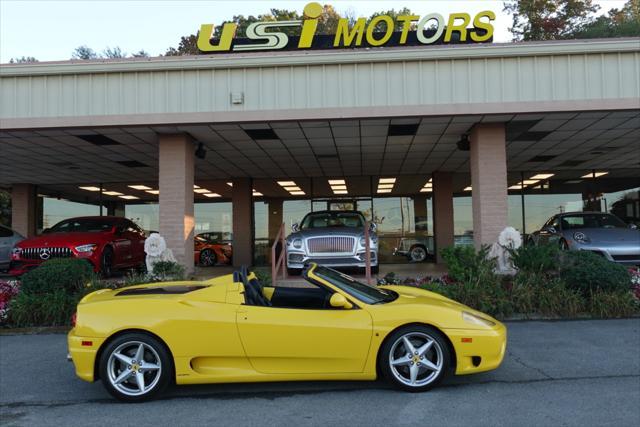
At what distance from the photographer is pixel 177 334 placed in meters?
4.30

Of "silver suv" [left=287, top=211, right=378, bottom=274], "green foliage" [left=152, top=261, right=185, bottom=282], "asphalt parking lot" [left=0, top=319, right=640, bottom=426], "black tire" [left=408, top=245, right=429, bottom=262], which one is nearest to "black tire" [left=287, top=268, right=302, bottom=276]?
"silver suv" [left=287, top=211, right=378, bottom=274]

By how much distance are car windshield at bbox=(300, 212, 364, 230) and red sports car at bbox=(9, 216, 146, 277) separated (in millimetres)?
4453

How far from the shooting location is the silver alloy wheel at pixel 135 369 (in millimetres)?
4297

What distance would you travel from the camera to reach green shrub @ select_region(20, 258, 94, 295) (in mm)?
8039

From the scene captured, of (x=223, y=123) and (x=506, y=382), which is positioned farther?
(x=223, y=123)

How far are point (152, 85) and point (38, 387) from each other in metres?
6.52

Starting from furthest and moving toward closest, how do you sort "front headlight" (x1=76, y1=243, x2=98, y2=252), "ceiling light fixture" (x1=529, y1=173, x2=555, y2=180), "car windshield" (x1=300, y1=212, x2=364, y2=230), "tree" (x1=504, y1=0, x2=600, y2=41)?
1. "tree" (x1=504, y1=0, x2=600, y2=41)
2. "ceiling light fixture" (x1=529, y1=173, x2=555, y2=180)
3. "car windshield" (x1=300, y1=212, x2=364, y2=230)
4. "front headlight" (x1=76, y1=243, x2=98, y2=252)

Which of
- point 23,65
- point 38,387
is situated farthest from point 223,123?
point 38,387

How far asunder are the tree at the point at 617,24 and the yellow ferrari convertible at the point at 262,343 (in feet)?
106

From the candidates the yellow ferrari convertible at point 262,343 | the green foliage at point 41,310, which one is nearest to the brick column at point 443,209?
the green foliage at point 41,310

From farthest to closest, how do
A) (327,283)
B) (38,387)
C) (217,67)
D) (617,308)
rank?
(217,67) < (617,308) < (38,387) < (327,283)

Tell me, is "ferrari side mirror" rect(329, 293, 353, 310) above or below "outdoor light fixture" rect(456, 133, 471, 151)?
below

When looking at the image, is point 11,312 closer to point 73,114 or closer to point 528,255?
point 73,114

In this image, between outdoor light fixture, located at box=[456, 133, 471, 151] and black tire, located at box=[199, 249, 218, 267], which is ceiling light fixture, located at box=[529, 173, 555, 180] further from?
black tire, located at box=[199, 249, 218, 267]
